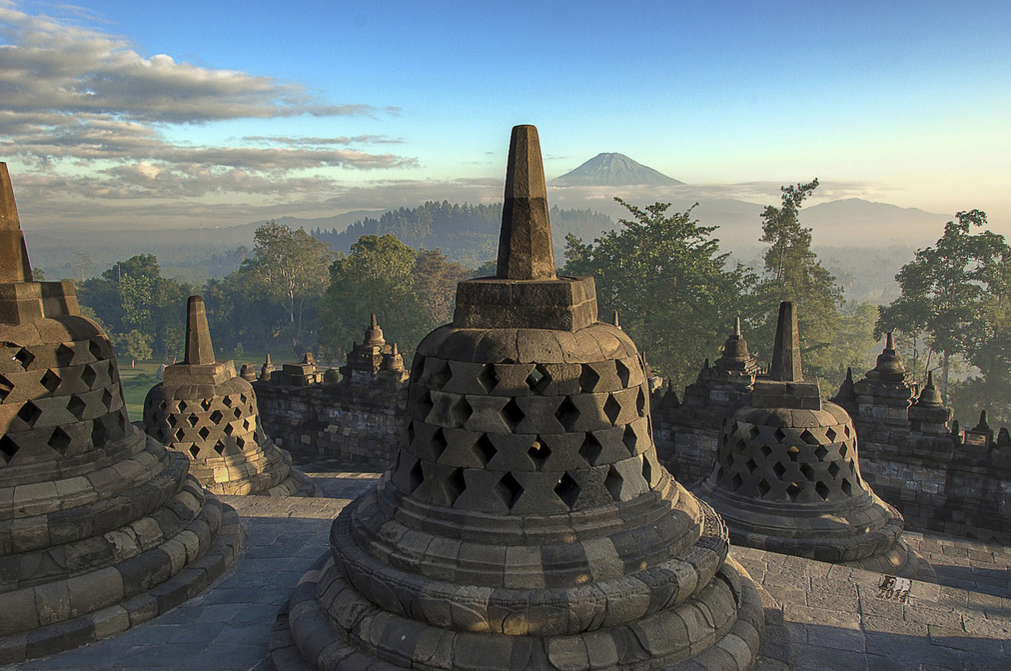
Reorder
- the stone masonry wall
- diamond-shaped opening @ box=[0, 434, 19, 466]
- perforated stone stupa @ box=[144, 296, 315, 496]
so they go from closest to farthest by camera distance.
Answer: diamond-shaped opening @ box=[0, 434, 19, 466] → perforated stone stupa @ box=[144, 296, 315, 496] → the stone masonry wall

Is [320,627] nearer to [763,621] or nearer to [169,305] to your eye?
[763,621]

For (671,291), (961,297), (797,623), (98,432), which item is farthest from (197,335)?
(961,297)

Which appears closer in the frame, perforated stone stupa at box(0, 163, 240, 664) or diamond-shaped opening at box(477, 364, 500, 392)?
diamond-shaped opening at box(477, 364, 500, 392)

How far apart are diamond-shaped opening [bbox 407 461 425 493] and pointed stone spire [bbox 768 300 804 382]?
5.98m

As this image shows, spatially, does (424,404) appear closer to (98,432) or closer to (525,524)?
(525,524)

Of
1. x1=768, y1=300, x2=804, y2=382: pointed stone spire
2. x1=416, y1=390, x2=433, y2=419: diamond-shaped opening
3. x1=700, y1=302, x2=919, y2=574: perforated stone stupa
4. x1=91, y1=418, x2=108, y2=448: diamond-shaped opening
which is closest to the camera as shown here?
x1=416, y1=390, x2=433, y2=419: diamond-shaped opening

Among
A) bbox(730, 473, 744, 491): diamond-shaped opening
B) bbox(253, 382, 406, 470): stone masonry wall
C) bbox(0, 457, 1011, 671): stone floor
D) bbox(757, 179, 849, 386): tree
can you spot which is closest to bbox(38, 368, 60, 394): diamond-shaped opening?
bbox(0, 457, 1011, 671): stone floor

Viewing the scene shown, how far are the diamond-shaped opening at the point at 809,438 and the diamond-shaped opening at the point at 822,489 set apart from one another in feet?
1.85

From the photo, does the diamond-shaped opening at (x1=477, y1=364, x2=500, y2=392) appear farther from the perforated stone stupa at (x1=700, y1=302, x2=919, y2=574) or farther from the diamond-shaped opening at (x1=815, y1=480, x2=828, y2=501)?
the diamond-shaped opening at (x1=815, y1=480, x2=828, y2=501)

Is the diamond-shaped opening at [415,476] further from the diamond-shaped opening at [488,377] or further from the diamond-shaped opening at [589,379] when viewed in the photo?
the diamond-shaped opening at [589,379]

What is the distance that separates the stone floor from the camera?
4875mm

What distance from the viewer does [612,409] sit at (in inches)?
176

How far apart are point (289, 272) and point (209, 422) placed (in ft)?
195

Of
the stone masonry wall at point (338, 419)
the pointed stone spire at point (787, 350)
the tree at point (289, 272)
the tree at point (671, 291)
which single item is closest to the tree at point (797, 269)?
the tree at point (671, 291)
